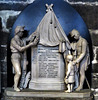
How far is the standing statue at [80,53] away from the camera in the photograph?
3109mm

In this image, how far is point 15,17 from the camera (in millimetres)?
3545

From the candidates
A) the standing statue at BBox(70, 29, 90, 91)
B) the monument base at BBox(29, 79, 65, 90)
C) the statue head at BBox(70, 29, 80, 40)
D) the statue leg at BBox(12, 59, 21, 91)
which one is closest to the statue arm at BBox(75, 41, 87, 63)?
the standing statue at BBox(70, 29, 90, 91)

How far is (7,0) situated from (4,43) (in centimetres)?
62

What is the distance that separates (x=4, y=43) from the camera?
352 centimetres

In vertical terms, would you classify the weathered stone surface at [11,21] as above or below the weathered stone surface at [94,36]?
above

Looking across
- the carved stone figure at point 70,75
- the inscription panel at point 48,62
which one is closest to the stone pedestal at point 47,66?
the inscription panel at point 48,62

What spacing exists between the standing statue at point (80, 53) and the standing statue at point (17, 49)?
20.2 inches

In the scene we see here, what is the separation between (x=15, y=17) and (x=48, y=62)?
2.97ft

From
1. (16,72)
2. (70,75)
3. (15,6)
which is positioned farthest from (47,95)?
(15,6)

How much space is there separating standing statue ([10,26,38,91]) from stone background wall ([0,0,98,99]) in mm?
445

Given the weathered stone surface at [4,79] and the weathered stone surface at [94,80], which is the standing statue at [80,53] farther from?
the weathered stone surface at [4,79]

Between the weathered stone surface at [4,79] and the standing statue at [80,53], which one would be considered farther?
the weathered stone surface at [4,79]

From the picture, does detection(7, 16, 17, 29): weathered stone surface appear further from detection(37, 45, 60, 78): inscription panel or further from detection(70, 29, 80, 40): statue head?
detection(70, 29, 80, 40): statue head

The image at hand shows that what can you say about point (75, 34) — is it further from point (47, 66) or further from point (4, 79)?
point (4, 79)
